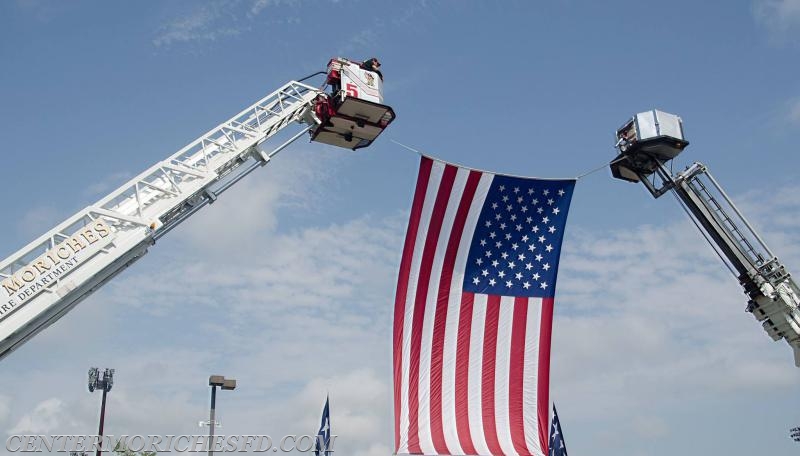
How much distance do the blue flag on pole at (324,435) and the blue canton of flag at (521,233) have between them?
15.4 metres

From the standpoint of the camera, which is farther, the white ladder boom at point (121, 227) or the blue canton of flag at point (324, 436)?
the blue canton of flag at point (324, 436)

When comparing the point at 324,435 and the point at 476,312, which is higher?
the point at 324,435

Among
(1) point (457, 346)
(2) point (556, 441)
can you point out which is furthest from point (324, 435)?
(1) point (457, 346)

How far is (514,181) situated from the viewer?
684 inches

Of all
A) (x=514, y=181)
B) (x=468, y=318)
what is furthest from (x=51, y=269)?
(x=514, y=181)

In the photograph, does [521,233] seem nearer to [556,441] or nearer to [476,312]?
[476,312]

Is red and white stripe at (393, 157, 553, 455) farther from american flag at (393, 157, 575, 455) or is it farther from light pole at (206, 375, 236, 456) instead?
light pole at (206, 375, 236, 456)

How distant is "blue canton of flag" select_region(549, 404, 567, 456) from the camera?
31.8 metres

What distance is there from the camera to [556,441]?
32.0m

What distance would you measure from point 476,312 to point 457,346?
95 centimetres

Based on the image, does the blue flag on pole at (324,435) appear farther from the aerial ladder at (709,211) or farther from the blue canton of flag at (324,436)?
the aerial ladder at (709,211)

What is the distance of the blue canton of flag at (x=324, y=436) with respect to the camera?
95.9ft

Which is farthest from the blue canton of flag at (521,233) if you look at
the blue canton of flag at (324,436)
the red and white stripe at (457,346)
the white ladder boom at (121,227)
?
the blue canton of flag at (324,436)

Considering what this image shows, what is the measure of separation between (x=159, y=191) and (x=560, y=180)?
1056 cm
